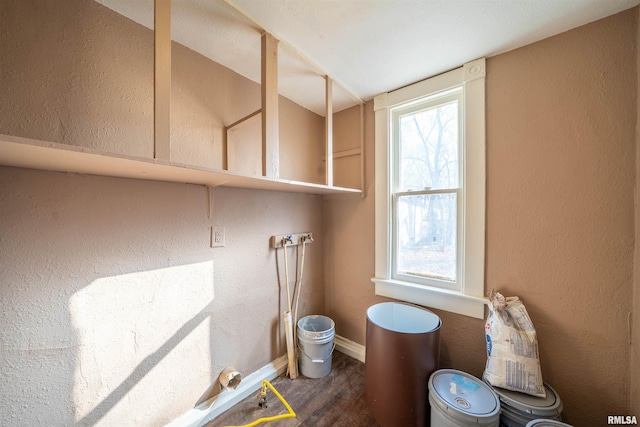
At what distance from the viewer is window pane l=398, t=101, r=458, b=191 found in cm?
157

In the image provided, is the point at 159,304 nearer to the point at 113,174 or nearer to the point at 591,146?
the point at 113,174

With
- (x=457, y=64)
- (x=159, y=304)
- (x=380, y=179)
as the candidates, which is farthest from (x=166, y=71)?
(x=457, y=64)

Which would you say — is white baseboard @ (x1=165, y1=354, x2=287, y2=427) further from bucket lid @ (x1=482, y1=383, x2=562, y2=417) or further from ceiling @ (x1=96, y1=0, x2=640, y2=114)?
ceiling @ (x1=96, y1=0, x2=640, y2=114)

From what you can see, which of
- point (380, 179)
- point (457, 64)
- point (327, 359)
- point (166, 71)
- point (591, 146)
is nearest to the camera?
point (166, 71)

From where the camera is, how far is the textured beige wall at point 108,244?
85 cm

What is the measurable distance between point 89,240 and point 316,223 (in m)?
1.47

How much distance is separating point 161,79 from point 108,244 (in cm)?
77

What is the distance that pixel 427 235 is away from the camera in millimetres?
1682

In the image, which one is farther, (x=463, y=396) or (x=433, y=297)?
(x=433, y=297)

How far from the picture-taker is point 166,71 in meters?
0.80

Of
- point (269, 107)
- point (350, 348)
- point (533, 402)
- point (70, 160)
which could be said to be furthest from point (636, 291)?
point (70, 160)

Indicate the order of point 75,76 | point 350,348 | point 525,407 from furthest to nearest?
point 350,348 < point 525,407 < point 75,76

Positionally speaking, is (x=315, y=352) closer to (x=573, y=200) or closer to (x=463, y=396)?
(x=463, y=396)

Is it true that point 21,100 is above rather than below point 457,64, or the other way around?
below
